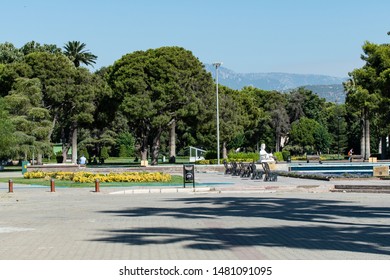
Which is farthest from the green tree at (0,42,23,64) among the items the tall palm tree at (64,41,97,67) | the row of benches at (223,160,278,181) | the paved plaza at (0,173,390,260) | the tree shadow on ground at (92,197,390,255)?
the tree shadow on ground at (92,197,390,255)

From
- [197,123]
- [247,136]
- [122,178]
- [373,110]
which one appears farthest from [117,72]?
[247,136]

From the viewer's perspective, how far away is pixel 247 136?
114500 mm

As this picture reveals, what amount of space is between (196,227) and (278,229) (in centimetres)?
197

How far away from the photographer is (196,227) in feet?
54.6

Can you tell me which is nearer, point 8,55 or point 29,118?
point 29,118

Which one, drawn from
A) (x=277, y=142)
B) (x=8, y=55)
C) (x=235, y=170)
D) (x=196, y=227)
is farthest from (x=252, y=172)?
(x=277, y=142)

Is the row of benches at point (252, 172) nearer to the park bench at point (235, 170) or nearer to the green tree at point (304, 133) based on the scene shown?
the park bench at point (235, 170)

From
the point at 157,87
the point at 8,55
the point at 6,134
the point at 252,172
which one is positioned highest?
the point at 8,55

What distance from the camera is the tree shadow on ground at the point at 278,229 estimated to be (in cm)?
1338

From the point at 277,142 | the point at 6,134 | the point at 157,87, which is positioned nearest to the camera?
the point at 6,134

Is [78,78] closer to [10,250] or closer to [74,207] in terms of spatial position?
[74,207]

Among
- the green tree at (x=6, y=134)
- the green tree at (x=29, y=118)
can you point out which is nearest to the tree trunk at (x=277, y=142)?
the green tree at (x=29, y=118)

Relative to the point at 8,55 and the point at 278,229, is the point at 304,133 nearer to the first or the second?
the point at 8,55

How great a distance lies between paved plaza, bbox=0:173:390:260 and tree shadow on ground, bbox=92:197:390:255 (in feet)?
0.06
